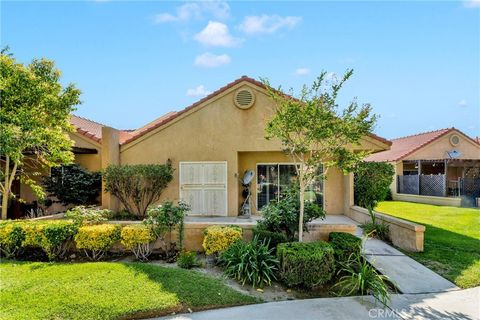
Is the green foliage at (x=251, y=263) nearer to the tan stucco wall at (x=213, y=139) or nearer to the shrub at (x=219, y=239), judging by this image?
the shrub at (x=219, y=239)

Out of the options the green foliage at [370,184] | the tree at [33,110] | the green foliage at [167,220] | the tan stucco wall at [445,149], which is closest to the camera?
the green foliage at [167,220]

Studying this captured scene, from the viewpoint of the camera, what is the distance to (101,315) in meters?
5.75

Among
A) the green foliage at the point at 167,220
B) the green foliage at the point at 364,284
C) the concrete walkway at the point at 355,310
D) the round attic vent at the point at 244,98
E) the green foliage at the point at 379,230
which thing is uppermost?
the round attic vent at the point at 244,98

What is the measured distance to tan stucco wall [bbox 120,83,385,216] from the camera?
14734 millimetres

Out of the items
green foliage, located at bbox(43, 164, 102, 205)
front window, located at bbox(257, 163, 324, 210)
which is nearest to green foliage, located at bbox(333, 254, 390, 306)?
front window, located at bbox(257, 163, 324, 210)

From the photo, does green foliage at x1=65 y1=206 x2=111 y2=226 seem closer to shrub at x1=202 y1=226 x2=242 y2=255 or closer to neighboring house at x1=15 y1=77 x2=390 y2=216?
shrub at x1=202 y1=226 x2=242 y2=255

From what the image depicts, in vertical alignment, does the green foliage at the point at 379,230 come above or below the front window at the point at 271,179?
below

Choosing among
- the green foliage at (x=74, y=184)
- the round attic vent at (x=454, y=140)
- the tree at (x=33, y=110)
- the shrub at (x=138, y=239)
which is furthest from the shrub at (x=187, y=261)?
the round attic vent at (x=454, y=140)

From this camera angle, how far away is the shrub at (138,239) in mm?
9031

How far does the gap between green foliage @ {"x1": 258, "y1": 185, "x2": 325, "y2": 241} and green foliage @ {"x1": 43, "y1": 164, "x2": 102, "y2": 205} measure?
9504 mm

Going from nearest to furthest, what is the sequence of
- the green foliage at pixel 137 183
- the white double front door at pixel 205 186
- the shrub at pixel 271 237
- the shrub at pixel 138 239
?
the shrub at pixel 271 237 → the shrub at pixel 138 239 → the green foliage at pixel 137 183 → the white double front door at pixel 205 186

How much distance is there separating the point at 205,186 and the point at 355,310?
33.2ft

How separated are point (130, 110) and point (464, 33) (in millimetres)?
16960

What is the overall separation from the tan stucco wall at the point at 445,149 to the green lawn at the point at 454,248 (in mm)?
11636
